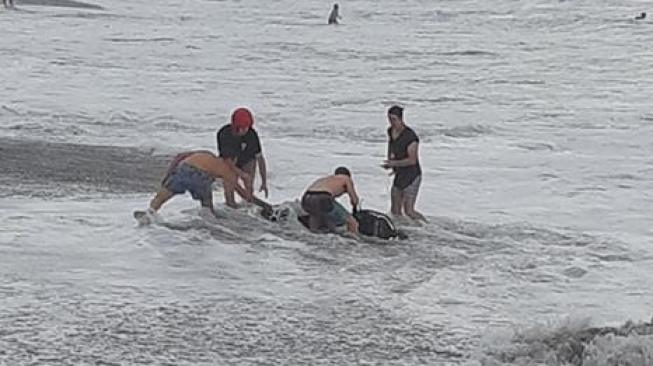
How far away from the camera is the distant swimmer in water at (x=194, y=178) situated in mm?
13383

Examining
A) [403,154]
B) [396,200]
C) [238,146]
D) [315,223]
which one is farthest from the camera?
[396,200]

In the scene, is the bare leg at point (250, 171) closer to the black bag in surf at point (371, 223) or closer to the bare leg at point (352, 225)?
the black bag in surf at point (371, 223)

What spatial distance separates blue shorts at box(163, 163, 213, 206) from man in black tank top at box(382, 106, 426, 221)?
194 cm

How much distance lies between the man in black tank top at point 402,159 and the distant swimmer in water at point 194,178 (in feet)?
5.64

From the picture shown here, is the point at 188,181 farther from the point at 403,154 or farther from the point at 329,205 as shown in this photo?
the point at 403,154

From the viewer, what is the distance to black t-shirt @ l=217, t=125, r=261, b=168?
1370 cm

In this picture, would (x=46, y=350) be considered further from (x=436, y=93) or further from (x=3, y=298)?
(x=436, y=93)

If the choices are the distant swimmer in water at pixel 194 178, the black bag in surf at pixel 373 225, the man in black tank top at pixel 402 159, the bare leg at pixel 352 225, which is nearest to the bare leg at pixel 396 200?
the man in black tank top at pixel 402 159

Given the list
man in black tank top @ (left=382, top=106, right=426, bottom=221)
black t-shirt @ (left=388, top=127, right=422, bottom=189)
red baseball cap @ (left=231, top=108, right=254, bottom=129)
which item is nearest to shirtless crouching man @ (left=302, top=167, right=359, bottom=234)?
man in black tank top @ (left=382, top=106, right=426, bottom=221)

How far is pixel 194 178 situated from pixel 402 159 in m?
2.29

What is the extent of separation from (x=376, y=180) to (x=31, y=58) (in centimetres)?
1778

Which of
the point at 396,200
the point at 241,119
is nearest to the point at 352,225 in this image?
the point at 396,200

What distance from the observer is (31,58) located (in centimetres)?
3378

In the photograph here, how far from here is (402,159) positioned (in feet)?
45.9
